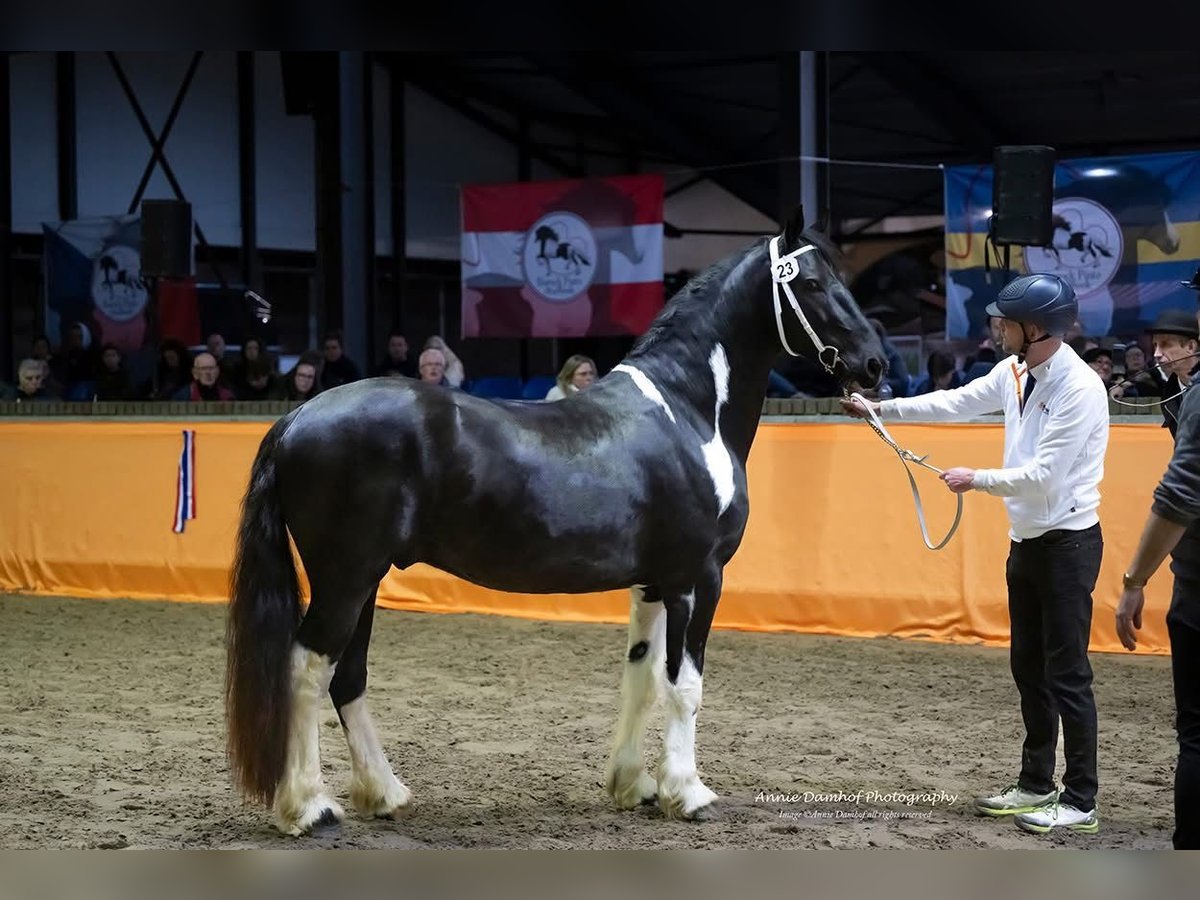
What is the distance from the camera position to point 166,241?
10.4 meters

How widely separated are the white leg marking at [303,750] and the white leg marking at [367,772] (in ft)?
0.63

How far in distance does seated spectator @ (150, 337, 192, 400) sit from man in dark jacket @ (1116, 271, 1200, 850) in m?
8.88

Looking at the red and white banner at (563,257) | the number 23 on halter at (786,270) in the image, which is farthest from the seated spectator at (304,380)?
the number 23 on halter at (786,270)

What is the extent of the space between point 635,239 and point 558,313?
993mm

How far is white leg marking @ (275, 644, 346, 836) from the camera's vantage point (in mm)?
3641

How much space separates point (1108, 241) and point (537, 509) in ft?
23.2

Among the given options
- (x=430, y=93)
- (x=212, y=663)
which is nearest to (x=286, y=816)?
(x=212, y=663)

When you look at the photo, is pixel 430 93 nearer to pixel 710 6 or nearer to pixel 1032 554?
pixel 1032 554

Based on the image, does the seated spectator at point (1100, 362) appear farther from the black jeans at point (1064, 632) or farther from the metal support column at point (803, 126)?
the black jeans at point (1064, 632)

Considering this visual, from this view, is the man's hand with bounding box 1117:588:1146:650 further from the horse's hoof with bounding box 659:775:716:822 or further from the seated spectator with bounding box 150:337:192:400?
the seated spectator with bounding box 150:337:192:400

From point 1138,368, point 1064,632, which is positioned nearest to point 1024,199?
point 1138,368

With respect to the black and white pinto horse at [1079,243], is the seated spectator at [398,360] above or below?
below

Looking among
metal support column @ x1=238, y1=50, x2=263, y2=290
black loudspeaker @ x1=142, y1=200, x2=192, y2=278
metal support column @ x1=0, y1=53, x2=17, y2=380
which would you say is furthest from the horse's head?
metal support column @ x1=0, y1=53, x2=17, y2=380

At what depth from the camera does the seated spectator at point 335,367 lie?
9.88m
